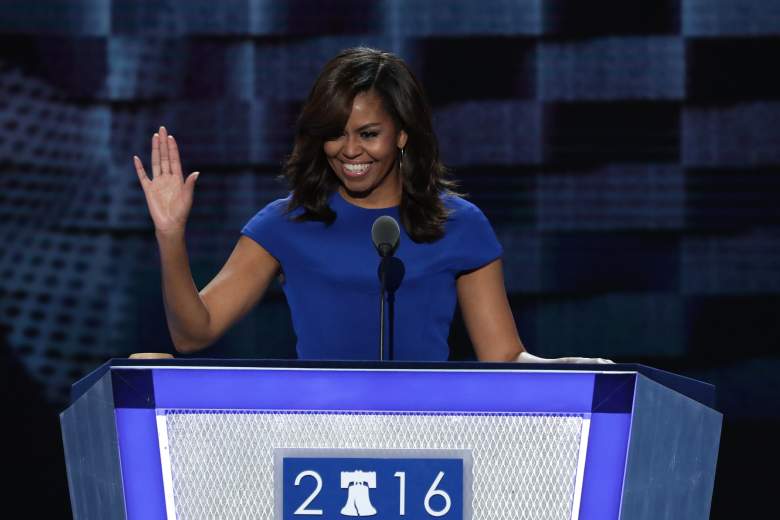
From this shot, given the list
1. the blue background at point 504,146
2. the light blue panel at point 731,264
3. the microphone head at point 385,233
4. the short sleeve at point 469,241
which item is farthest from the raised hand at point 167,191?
the light blue panel at point 731,264

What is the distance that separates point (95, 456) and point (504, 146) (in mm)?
2425

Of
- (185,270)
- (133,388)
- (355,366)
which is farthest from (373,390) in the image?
(185,270)

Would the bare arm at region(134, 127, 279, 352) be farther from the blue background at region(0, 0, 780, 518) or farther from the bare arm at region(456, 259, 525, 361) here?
the blue background at region(0, 0, 780, 518)

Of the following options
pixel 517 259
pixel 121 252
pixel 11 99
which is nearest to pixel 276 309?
pixel 121 252

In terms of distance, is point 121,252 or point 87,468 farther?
→ point 121,252

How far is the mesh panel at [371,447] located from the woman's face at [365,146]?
28.1 inches

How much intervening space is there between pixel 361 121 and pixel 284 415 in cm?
74

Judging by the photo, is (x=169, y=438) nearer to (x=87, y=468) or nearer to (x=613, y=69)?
(x=87, y=468)

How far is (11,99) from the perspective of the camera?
3.66 metres

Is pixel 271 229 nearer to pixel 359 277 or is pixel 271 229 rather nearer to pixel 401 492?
pixel 359 277

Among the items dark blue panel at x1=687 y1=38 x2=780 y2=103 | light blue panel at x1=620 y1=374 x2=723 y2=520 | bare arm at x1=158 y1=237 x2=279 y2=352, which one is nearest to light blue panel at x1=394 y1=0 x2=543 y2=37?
dark blue panel at x1=687 y1=38 x2=780 y2=103

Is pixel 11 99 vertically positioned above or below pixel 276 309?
above

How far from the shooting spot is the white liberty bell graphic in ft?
4.48

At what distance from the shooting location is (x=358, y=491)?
4.49ft
